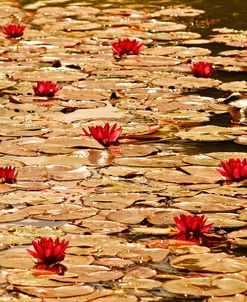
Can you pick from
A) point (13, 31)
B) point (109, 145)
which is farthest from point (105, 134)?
point (13, 31)

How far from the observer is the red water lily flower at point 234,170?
17.6 feet

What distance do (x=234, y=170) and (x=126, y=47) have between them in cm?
342

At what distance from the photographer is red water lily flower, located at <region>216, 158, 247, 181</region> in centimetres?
537

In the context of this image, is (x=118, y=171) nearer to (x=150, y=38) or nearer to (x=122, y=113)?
(x=122, y=113)

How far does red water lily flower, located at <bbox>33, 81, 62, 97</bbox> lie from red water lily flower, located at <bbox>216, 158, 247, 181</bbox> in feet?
6.85

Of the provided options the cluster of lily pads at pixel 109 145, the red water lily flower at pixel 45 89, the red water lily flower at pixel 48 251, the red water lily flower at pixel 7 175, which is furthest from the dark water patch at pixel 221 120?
the red water lily flower at pixel 48 251

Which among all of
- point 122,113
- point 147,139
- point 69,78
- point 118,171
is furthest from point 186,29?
point 118,171

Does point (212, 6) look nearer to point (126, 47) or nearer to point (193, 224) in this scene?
point (126, 47)

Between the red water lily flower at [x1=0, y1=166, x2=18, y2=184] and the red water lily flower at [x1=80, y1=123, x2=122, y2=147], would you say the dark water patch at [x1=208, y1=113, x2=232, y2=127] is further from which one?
the red water lily flower at [x1=0, y1=166, x2=18, y2=184]

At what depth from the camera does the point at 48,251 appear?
419 centimetres

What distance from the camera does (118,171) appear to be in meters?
5.55

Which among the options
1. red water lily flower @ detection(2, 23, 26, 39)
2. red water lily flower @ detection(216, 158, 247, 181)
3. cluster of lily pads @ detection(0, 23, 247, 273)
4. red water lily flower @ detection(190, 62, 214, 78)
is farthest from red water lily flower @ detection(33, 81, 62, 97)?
red water lily flower @ detection(2, 23, 26, 39)

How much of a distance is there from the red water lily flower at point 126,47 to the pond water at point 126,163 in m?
0.08

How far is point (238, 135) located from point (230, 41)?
3032mm
